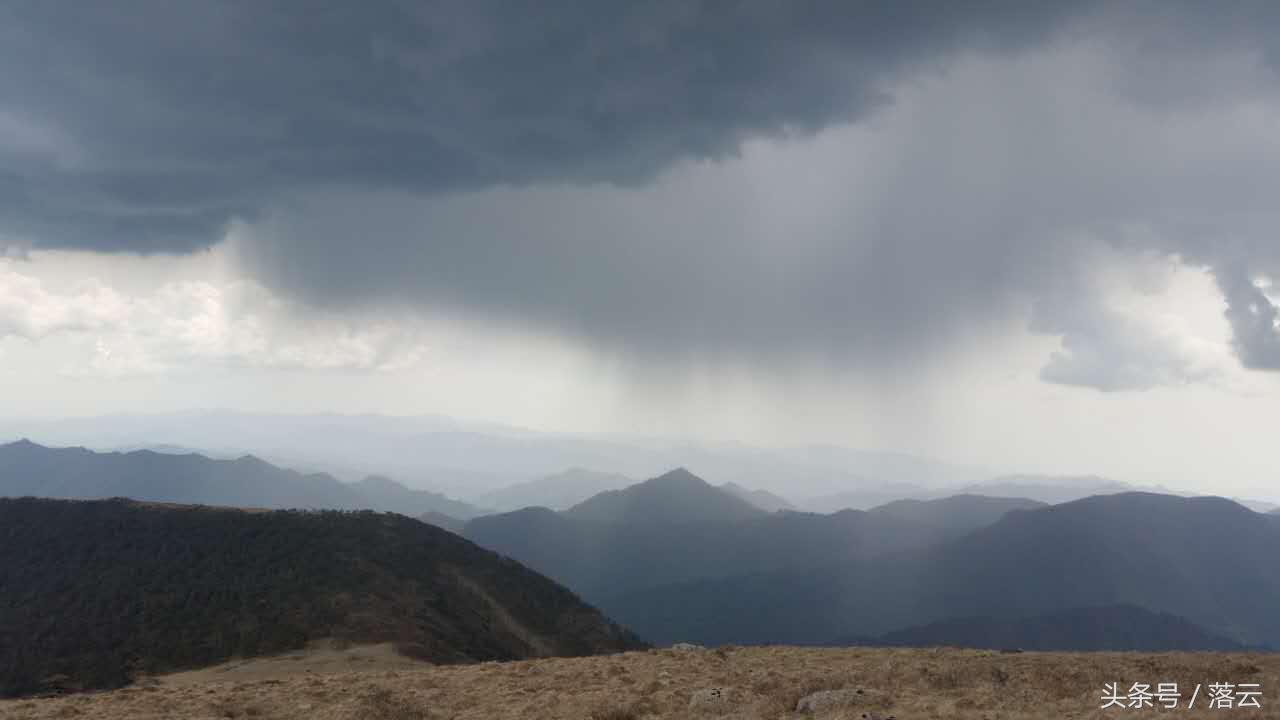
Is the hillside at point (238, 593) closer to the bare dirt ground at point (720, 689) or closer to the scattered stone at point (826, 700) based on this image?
the bare dirt ground at point (720, 689)

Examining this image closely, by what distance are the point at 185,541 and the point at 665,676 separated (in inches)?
4109

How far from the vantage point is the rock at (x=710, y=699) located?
85.3ft

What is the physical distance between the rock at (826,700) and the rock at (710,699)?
2.79 metres

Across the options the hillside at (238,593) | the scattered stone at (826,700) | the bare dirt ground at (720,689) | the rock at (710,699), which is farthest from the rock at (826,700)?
the hillside at (238,593)

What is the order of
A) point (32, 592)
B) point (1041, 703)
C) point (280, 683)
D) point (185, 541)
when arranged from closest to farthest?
point (1041, 703), point (280, 683), point (32, 592), point (185, 541)

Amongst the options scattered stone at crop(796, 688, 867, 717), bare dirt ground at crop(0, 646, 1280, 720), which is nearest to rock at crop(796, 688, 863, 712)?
scattered stone at crop(796, 688, 867, 717)

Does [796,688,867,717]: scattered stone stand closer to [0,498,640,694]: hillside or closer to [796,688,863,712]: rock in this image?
[796,688,863,712]: rock

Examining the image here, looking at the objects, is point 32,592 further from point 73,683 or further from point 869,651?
point 869,651

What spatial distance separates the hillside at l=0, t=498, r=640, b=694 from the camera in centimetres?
7594

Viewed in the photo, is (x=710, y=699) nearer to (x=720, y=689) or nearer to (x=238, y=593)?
(x=720, y=689)

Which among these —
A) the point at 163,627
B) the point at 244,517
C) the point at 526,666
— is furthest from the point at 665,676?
the point at 244,517

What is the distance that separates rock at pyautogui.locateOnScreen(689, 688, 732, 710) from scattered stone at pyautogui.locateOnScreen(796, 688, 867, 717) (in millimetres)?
2791

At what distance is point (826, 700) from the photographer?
80.4ft

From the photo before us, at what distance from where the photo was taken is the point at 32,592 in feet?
308
